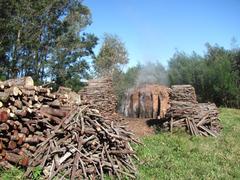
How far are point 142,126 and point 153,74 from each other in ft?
49.1

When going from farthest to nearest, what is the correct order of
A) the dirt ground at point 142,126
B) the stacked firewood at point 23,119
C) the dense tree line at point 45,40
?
1. the dense tree line at point 45,40
2. the dirt ground at point 142,126
3. the stacked firewood at point 23,119

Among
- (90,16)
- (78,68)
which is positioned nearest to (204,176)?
(78,68)

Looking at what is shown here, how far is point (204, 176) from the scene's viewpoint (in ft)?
30.5

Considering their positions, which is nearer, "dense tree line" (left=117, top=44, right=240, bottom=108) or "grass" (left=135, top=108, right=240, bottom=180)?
"grass" (left=135, top=108, right=240, bottom=180)

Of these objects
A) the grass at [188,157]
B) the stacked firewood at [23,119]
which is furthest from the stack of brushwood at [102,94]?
the stacked firewood at [23,119]

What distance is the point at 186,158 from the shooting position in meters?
11.1

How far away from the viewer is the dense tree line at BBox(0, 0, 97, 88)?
90.5 feet

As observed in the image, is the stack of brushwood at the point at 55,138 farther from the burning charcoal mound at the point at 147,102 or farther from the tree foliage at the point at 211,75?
the tree foliage at the point at 211,75

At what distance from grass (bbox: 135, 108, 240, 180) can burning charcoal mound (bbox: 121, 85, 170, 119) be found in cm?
452

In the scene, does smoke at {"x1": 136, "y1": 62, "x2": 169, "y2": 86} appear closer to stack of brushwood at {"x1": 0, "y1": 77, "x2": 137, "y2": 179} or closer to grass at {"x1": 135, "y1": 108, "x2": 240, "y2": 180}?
grass at {"x1": 135, "y1": 108, "x2": 240, "y2": 180}

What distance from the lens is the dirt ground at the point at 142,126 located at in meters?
15.7

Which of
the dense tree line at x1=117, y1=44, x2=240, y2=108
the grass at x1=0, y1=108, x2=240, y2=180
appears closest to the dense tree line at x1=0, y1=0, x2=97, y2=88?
the dense tree line at x1=117, y1=44, x2=240, y2=108

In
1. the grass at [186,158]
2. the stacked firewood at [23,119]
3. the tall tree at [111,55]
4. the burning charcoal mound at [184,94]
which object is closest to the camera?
the stacked firewood at [23,119]

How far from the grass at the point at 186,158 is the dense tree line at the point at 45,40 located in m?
16.3
